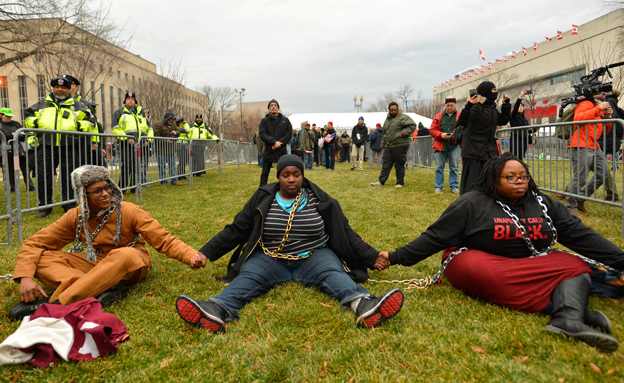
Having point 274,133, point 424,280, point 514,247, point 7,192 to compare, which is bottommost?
point 424,280

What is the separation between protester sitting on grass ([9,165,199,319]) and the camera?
9.92 ft

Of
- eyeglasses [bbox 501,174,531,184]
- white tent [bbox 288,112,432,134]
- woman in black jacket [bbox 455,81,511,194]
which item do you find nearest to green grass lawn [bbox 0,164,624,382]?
eyeglasses [bbox 501,174,531,184]

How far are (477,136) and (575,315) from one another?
177 inches

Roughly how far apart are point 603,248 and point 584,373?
4.02 ft

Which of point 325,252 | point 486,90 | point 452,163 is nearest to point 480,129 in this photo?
point 486,90

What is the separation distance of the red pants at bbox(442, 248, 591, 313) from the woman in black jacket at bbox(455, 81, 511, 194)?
3.52m

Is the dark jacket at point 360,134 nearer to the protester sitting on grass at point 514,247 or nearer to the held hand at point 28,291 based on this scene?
the protester sitting on grass at point 514,247

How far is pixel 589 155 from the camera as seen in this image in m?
5.86

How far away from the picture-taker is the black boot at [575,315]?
2.17 meters

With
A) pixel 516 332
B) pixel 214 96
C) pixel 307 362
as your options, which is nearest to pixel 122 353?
pixel 307 362

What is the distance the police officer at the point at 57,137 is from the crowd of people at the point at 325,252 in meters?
3.17

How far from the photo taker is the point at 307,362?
236cm

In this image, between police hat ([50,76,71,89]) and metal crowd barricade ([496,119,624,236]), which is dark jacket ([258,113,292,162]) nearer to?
police hat ([50,76,71,89])

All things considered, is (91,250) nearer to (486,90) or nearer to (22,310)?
(22,310)
